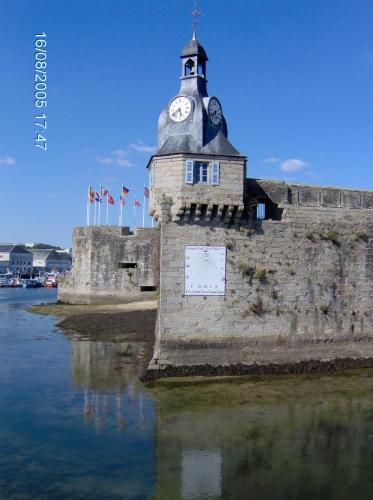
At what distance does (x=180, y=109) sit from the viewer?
17.1 meters

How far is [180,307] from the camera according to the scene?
16109mm

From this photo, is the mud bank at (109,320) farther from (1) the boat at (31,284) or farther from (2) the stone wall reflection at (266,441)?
(1) the boat at (31,284)

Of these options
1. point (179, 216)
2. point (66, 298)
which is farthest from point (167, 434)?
point (66, 298)

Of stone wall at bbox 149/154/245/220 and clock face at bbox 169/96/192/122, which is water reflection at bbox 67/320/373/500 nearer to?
stone wall at bbox 149/154/245/220

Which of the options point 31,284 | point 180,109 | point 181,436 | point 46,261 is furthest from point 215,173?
point 46,261

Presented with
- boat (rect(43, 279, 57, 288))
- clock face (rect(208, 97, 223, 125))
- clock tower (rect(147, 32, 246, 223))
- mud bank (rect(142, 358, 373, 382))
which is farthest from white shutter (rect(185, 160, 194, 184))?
boat (rect(43, 279, 57, 288))

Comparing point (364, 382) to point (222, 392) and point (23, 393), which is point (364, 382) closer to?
point (222, 392)

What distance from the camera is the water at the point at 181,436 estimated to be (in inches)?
369

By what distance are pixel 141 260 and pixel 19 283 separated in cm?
5520

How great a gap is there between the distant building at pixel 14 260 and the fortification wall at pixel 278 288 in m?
105

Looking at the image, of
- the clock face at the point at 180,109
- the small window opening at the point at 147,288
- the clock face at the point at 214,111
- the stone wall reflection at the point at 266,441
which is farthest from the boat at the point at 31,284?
the stone wall reflection at the point at 266,441

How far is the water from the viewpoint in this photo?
9.37 metres

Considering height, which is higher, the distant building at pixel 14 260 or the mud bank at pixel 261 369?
the distant building at pixel 14 260

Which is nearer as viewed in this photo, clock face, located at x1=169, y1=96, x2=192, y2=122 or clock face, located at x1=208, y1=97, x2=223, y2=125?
clock face, located at x1=169, y1=96, x2=192, y2=122
